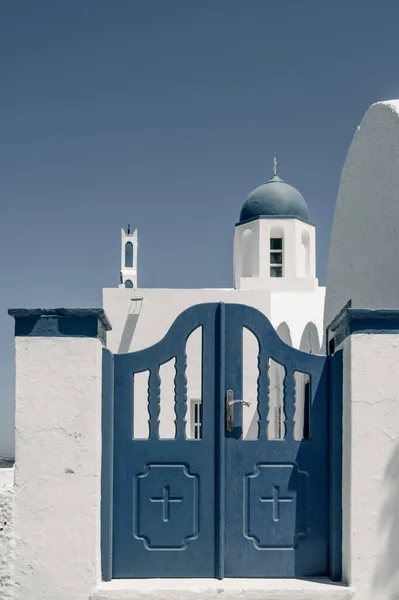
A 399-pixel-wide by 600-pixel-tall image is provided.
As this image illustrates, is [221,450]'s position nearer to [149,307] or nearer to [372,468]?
[372,468]

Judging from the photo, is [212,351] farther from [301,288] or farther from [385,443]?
[301,288]

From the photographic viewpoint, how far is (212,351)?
459cm

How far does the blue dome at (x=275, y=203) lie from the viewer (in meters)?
20.3

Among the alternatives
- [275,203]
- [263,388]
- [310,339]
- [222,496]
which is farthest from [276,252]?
[222,496]

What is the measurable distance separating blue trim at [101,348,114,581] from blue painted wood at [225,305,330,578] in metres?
0.72

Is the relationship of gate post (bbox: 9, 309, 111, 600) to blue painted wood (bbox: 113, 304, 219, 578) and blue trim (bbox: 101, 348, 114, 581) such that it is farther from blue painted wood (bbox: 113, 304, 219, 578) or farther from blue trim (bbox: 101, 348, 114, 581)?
blue painted wood (bbox: 113, 304, 219, 578)

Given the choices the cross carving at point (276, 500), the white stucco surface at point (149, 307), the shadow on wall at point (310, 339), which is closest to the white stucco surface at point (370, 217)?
the cross carving at point (276, 500)

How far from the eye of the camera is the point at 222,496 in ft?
14.7

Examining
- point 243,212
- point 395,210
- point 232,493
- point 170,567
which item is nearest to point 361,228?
point 395,210

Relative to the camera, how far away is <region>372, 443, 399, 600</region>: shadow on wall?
167 inches

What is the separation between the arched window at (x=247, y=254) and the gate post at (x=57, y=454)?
16294 mm

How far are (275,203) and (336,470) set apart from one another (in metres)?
16.3

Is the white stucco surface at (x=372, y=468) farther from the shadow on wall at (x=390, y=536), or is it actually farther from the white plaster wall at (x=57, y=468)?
the white plaster wall at (x=57, y=468)

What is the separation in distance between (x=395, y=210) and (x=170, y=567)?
2.94 m
